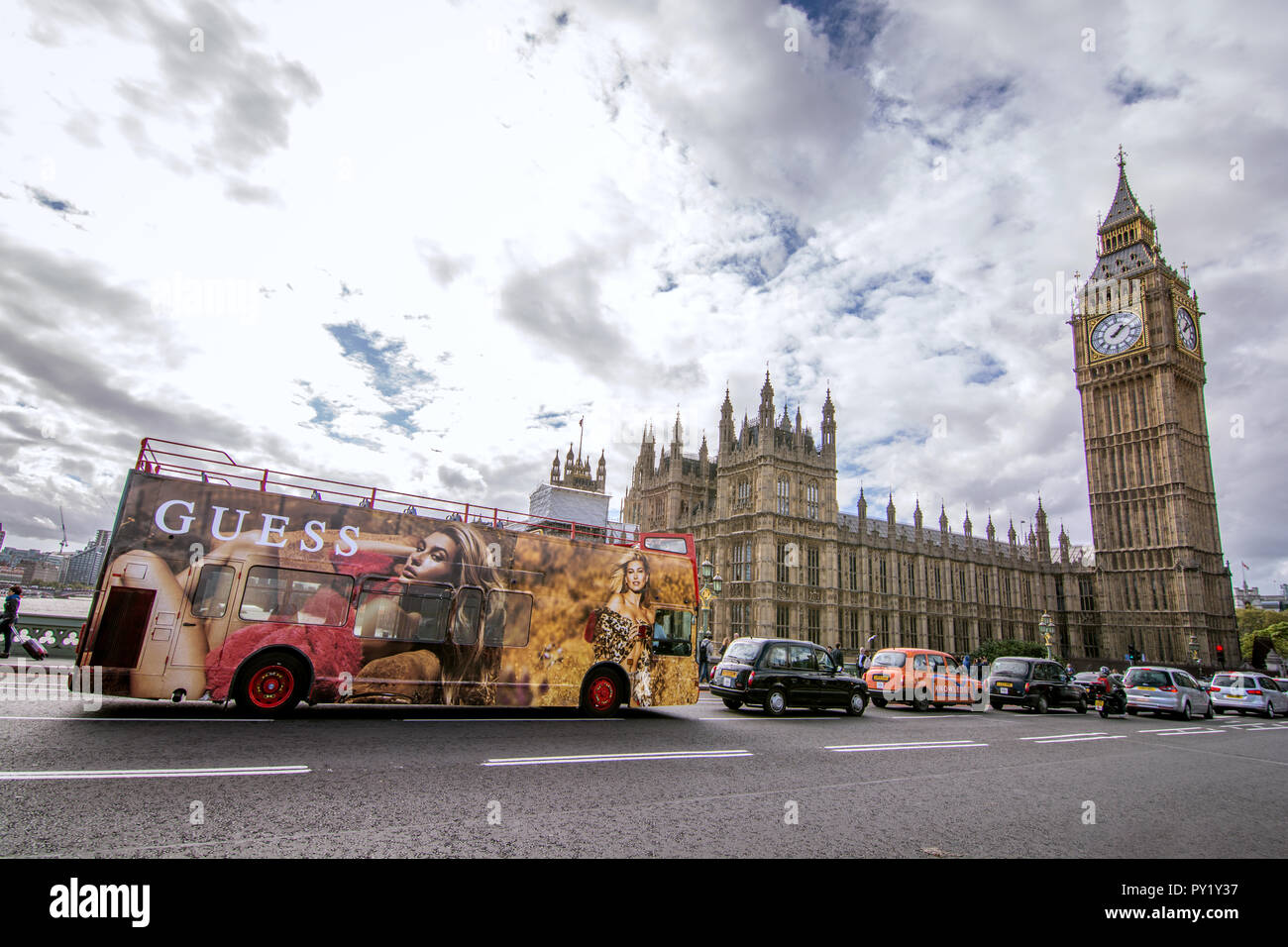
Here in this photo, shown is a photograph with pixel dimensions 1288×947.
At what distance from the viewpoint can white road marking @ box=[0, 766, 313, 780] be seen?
5.80 meters

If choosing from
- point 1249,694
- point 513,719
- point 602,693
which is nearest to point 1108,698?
point 1249,694

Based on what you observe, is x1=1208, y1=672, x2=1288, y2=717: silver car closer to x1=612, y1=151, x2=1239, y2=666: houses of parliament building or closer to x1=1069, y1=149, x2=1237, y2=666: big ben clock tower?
x1=612, y1=151, x2=1239, y2=666: houses of parliament building

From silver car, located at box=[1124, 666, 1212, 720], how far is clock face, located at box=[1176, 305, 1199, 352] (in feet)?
180

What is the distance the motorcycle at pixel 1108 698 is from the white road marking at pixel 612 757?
16.1 m

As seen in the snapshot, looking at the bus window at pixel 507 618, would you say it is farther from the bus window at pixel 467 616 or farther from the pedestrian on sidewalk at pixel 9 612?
the pedestrian on sidewalk at pixel 9 612

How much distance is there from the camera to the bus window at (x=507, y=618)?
11.9 meters

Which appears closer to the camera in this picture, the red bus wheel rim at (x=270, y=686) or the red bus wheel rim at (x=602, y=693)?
the red bus wheel rim at (x=270, y=686)

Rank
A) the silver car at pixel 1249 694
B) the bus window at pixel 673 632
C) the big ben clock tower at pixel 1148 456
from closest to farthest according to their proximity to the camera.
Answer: the bus window at pixel 673 632, the silver car at pixel 1249 694, the big ben clock tower at pixel 1148 456

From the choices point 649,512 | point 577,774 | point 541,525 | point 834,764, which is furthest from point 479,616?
point 649,512

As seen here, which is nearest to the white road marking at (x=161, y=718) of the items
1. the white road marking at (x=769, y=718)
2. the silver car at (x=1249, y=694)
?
the white road marking at (x=769, y=718)

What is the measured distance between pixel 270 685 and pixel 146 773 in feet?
14.1

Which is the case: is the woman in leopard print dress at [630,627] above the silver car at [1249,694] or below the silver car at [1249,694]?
above

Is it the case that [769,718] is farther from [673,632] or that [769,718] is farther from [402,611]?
[402,611]
